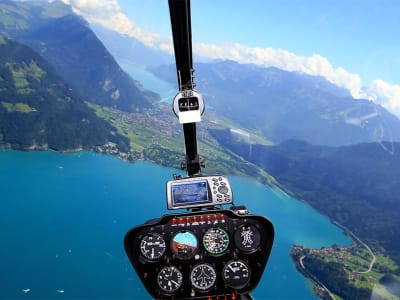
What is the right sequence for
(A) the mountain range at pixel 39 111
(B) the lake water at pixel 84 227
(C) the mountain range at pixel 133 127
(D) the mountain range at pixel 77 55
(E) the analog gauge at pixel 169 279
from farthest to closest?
(D) the mountain range at pixel 77 55
(C) the mountain range at pixel 133 127
(A) the mountain range at pixel 39 111
(B) the lake water at pixel 84 227
(E) the analog gauge at pixel 169 279

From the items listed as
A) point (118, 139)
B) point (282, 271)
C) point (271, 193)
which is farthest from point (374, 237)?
point (118, 139)

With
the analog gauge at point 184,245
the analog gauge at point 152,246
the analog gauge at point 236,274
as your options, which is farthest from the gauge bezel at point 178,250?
the analog gauge at point 236,274

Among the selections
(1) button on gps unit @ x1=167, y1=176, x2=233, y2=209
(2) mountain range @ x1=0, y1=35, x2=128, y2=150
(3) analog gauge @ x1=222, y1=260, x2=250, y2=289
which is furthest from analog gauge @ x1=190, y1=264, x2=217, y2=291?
(2) mountain range @ x1=0, y1=35, x2=128, y2=150

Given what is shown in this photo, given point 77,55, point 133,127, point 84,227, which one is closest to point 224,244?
point 84,227

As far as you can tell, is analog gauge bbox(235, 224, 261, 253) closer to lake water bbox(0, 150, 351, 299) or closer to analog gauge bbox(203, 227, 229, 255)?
analog gauge bbox(203, 227, 229, 255)

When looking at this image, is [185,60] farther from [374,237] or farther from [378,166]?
[378,166]

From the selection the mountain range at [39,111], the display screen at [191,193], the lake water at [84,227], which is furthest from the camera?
the mountain range at [39,111]

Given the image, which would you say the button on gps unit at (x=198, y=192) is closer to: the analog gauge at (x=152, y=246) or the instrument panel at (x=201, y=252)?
the instrument panel at (x=201, y=252)

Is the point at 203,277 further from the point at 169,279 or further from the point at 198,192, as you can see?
the point at 198,192
